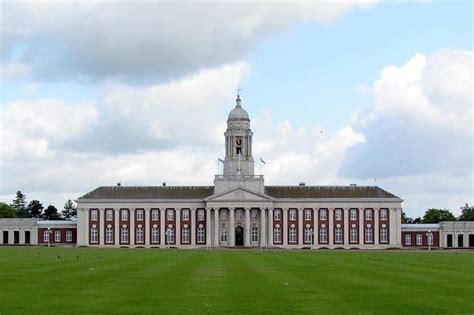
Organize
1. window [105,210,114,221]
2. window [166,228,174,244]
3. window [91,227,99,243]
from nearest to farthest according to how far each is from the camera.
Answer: window [166,228,174,244] → window [91,227,99,243] → window [105,210,114,221]

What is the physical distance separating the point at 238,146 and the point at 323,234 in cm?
2023

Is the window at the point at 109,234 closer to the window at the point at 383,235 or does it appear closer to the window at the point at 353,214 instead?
the window at the point at 353,214

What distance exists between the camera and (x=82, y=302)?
27594 mm

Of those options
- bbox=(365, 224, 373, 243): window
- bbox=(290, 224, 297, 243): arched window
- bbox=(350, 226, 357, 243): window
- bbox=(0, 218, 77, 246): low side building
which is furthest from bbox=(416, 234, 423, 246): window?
bbox=(0, 218, 77, 246): low side building

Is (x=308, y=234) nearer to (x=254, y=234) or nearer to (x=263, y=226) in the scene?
(x=263, y=226)

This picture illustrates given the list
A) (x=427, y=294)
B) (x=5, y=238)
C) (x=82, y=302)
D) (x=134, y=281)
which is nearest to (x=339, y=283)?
(x=427, y=294)

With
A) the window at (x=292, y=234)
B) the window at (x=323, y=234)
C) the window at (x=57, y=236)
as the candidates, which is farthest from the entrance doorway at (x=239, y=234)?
the window at (x=57, y=236)

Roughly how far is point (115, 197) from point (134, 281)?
11238cm

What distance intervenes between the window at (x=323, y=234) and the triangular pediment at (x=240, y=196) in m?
9.73

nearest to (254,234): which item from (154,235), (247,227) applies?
(247,227)

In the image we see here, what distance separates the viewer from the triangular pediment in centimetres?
14388

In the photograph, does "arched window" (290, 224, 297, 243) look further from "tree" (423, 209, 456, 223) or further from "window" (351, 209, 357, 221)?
"tree" (423, 209, 456, 223)

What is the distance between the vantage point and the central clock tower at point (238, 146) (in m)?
147

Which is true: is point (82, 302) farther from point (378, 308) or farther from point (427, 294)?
point (427, 294)
